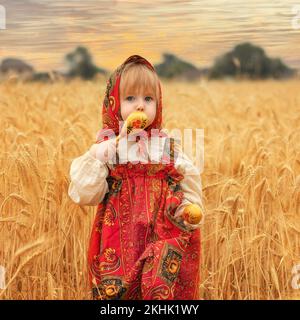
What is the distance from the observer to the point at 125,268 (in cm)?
212

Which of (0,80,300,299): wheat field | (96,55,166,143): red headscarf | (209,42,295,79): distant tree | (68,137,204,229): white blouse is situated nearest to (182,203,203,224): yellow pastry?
(68,137,204,229): white blouse

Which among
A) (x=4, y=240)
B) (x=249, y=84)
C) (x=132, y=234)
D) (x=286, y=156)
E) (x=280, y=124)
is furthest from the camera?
(x=249, y=84)

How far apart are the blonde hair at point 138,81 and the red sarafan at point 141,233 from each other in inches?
0.9

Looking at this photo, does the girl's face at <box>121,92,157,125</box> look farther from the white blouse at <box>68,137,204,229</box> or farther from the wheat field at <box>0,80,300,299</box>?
the wheat field at <box>0,80,300,299</box>

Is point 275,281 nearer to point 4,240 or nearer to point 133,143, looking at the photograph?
point 133,143

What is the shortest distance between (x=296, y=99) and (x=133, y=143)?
464 centimetres

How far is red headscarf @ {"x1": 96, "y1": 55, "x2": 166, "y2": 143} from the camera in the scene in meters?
2.15

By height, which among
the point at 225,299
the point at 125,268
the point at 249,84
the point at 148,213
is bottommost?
the point at 225,299

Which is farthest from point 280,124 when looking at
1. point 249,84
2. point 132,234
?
point 249,84

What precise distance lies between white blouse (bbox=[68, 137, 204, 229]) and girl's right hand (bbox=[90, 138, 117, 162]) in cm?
1

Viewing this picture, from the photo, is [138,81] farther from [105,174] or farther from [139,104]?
[105,174]

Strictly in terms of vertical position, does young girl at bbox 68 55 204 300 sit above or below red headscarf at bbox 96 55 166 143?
below

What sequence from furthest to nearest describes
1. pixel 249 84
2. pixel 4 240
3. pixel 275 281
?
pixel 249 84
pixel 4 240
pixel 275 281

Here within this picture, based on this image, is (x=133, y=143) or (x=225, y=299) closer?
(x=133, y=143)
